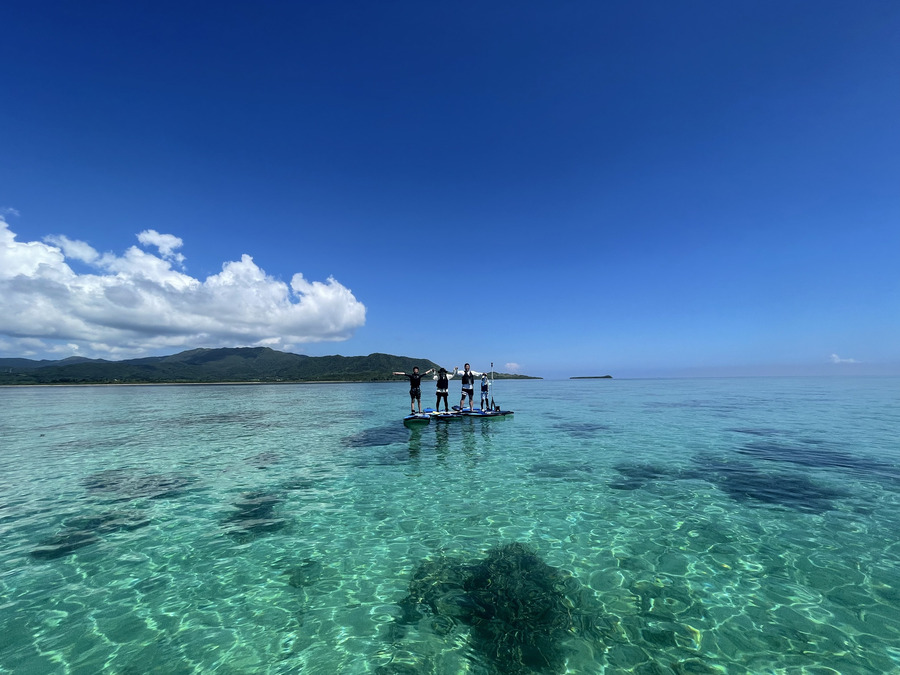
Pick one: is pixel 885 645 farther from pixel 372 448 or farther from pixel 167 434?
pixel 167 434

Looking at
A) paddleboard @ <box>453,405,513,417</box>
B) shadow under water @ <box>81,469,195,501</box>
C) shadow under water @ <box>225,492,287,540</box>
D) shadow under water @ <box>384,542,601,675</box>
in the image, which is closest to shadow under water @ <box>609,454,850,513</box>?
shadow under water @ <box>384,542,601,675</box>

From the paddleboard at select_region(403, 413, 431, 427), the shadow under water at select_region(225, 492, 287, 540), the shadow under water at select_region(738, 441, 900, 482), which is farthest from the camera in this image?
the paddleboard at select_region(403, 413, 431, 427)

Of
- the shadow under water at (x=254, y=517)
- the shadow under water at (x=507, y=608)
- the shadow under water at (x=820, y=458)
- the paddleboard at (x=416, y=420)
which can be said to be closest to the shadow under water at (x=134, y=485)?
the shadow under water at (x=254, y=517)

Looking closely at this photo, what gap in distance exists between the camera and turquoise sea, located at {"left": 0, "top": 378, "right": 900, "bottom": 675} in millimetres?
6707

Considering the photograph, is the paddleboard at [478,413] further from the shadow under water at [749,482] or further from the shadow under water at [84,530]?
the shadow under water at [84,530]

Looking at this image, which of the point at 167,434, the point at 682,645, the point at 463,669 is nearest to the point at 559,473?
the point at 682,645

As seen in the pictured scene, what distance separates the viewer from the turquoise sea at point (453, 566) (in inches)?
264

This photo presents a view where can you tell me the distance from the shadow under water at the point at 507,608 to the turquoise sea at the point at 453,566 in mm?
44

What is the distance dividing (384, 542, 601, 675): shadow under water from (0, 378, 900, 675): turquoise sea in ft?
0.14

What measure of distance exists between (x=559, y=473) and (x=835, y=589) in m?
10.4

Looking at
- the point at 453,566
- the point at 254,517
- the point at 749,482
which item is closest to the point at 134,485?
the point at 254,517

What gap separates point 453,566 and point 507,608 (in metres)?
2.09

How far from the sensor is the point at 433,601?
816cm

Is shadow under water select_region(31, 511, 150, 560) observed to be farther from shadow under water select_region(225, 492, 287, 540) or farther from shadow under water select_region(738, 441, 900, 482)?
shadow under water select_region(738, 441, 900, 482)
